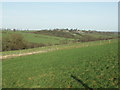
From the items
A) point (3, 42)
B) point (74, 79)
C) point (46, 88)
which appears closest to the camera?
point (46, 88)

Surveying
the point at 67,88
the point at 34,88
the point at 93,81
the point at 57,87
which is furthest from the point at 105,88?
the point at 34,88

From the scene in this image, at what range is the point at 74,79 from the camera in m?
9.39

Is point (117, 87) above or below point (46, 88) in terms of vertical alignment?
above

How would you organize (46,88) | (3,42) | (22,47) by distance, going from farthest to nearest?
(22,47), (3,42), (46,88)

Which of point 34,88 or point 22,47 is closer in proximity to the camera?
point 34,88

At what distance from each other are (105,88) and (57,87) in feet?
9.01

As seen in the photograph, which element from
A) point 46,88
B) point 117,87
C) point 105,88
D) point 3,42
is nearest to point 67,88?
point 46,88

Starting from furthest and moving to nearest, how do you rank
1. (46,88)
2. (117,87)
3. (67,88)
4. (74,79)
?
1. (74,79)
2. (46,88)
3. (67,88)
4. (117,87)

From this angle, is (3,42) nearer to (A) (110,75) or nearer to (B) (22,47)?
(B) (22,47)

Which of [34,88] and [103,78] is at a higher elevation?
[103,78]

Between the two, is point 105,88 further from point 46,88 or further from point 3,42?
point 3,42

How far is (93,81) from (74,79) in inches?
55.7

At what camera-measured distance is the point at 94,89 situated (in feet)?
24.0

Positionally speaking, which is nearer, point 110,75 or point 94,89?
point 94,89
